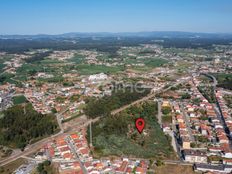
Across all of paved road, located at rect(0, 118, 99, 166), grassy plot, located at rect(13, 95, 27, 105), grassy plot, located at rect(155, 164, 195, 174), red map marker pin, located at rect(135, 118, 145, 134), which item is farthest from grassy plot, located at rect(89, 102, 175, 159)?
grassy plot, located at rect(13, 95, 27, 105)

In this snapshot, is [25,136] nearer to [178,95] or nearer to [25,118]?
[25,118]

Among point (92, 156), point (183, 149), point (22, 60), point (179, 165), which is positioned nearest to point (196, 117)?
point (183, 149)

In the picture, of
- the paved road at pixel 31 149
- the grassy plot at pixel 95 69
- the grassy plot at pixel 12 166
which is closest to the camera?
the grassy plot at pixel 12 166

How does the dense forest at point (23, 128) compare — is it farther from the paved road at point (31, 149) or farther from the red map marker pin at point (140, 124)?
the red map marker pin at point (140, 124)

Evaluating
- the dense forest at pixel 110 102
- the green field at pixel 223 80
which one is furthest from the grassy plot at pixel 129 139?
the green field at pixel 223 80

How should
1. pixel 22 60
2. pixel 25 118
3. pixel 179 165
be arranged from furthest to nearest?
1. pixel 22 60
2. pixel 25 118
3. pixel 179 165

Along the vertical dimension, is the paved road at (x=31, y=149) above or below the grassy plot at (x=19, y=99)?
below
